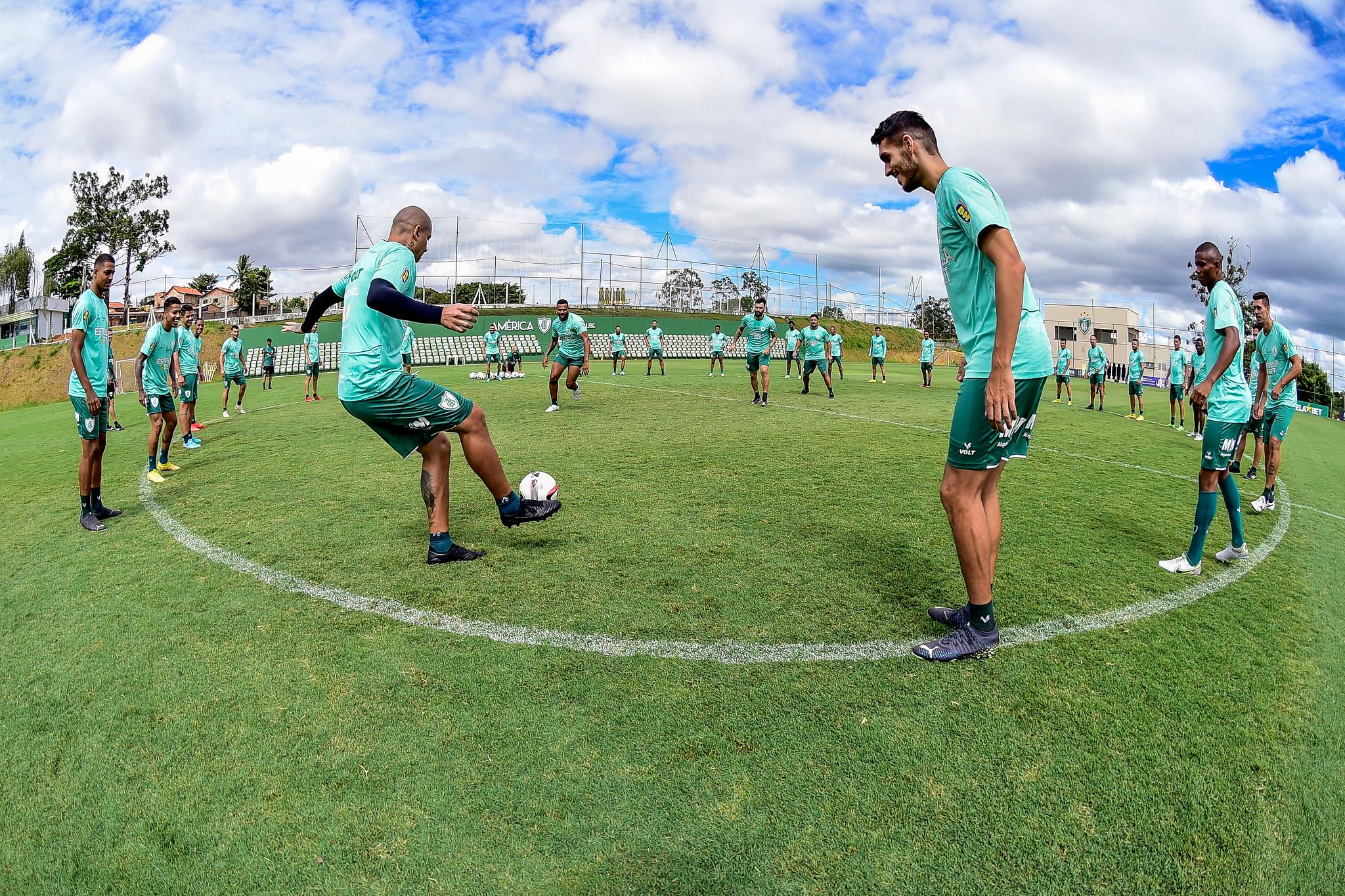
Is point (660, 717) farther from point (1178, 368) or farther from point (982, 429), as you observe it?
point (1178, 368)

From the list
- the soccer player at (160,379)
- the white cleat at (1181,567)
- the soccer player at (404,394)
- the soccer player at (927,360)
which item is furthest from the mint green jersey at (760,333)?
the soccer player at (404,394)

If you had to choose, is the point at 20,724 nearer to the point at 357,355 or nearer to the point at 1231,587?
the point at 357,355

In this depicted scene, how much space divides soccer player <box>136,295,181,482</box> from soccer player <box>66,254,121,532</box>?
2448 mm

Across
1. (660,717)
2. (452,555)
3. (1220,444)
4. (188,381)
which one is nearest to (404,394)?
(452,555)

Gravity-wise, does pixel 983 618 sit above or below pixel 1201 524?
below

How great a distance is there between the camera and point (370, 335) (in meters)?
4.68

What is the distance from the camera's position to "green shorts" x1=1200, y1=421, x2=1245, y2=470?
16.8 ft

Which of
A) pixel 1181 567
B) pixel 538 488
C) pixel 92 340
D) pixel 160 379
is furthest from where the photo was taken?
pixel 160 379

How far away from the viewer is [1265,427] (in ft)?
24.6

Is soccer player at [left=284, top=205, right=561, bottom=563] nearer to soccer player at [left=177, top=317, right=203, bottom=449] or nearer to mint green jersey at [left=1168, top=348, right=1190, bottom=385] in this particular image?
soccer player at [left=177, top=317, right=203, bottom=449]

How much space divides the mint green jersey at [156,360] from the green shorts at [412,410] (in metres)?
6.09

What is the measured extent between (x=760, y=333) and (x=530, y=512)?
1263cm

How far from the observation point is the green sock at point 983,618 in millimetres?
3467

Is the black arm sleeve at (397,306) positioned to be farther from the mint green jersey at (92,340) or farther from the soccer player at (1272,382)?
the soccer player at (1272,382)
